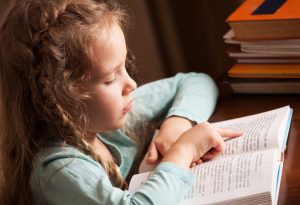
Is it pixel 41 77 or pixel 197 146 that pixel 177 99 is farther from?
pixel 41 77

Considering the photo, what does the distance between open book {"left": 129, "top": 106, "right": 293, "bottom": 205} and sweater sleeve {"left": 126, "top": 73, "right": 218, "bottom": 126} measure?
0.14 m

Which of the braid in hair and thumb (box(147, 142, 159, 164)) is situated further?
thumb (box(147, 142, 159, 164))

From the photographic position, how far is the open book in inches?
28.0

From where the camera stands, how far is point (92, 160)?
803mm

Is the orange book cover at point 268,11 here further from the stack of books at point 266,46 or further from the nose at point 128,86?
the nose at point 128,86

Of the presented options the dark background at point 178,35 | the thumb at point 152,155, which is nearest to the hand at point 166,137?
the thumb at point 152,155

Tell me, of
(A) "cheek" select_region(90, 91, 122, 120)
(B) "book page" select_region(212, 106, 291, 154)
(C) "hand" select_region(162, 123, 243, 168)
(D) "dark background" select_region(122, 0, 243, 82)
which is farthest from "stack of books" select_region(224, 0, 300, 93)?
(D) "dark background" select_region(122, 0, 243, 82)

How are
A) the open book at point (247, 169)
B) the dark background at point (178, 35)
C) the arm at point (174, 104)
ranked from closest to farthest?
the open book at point (247, 169) → the arm at point (174, 104) → the dark background at point (178, 35)

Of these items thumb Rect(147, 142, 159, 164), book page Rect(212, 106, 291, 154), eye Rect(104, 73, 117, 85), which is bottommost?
thumb Rect(147, 142, 159, 164)

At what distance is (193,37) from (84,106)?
34.6 inches

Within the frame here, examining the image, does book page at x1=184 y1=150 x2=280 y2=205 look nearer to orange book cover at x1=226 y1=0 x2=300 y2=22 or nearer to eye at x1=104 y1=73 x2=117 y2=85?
eye at x1=104 y1=73 x2=117 y2=85

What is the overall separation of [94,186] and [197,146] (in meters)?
0.19

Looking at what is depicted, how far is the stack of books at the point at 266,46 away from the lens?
984 mm

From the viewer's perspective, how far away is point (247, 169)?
0.75 m
